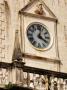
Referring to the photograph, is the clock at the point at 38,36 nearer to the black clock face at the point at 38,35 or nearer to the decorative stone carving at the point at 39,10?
the black clock face at the point at 38,35

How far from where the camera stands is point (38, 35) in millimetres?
19562

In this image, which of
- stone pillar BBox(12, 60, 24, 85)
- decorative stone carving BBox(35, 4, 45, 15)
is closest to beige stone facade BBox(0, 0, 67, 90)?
decorative stone carving BBox(35, 4, 45, 15)

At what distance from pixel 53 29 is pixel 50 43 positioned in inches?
18.3

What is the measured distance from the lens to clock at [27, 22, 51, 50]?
19453mm

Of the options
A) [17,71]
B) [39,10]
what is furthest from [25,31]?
[17,71]

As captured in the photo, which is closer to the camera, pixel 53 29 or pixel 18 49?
pixel 18 49

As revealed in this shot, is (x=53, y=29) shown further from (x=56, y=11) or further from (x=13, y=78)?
(x=13, y=78)

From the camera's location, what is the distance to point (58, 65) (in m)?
19.5

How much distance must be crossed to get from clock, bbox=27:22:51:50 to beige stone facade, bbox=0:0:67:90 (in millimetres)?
116

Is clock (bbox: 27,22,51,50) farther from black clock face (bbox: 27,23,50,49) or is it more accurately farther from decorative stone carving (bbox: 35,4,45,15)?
decorative stone carving (bbox: 35,4,45,15)

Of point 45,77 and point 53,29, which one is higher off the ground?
point 53,29

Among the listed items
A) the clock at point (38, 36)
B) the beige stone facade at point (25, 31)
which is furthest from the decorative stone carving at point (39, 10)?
the clock at point (38, 36)

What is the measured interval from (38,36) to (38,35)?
28 millimetres

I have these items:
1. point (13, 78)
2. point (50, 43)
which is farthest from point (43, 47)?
point (13, 78)
